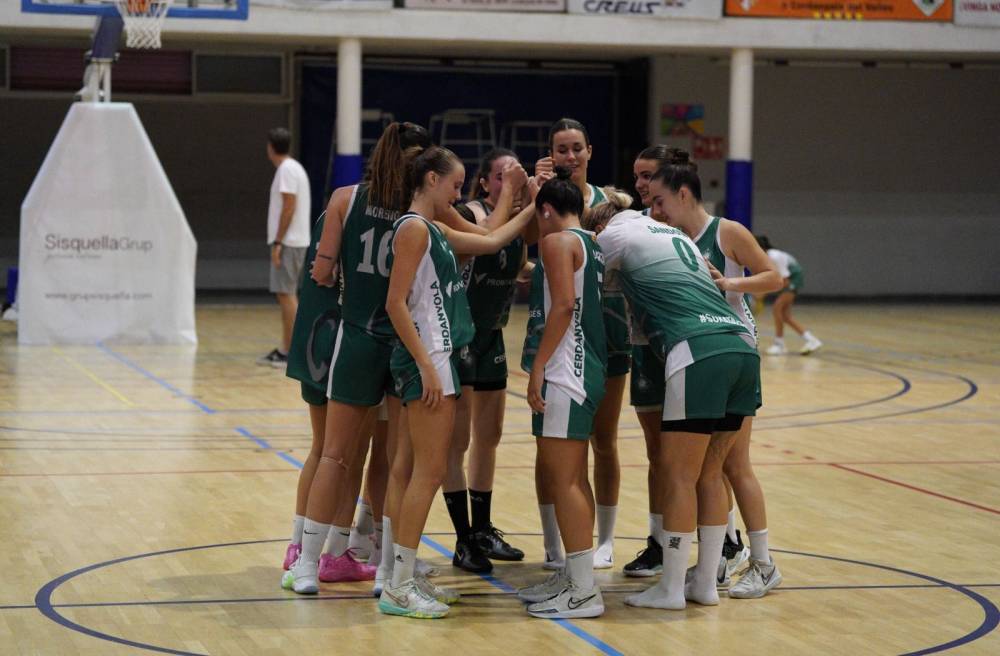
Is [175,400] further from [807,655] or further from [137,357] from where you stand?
[807,655]

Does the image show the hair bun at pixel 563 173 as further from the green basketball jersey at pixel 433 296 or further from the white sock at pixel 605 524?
the white sock at pixel 605 524

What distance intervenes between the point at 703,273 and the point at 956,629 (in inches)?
58.2

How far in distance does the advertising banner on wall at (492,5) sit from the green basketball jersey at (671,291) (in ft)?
42.5

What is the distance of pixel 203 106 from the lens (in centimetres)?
2198

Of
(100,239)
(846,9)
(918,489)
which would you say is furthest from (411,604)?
(846,9)

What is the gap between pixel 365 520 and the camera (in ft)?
19.5

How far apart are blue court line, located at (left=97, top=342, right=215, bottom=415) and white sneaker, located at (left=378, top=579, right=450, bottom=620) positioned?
511 cm

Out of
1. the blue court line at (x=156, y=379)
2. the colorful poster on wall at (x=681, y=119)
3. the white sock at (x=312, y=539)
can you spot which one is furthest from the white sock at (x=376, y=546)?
the colorful poster on wall at (x=681, y=119)

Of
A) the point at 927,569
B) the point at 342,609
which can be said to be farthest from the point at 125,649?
the point at 927,569

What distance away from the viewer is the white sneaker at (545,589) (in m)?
5.27

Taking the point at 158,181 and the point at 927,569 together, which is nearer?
the point at 927,569

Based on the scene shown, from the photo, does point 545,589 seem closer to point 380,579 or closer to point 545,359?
point 380,579

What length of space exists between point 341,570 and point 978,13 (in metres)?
15.9

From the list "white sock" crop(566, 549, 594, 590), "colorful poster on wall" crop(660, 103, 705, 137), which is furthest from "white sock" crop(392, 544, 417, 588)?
"colorful poster on wall" crop(660, 103, 705, 137)
